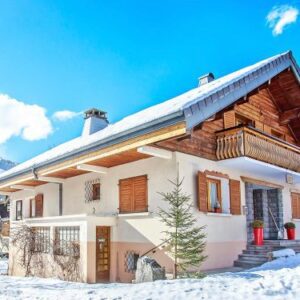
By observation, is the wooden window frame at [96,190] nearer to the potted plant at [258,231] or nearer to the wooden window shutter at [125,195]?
the wooden window shutter at [125,195]

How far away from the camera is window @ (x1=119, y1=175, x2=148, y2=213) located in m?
11.9

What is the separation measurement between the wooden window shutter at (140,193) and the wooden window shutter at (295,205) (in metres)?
7.86

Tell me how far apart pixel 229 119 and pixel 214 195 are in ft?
9.46

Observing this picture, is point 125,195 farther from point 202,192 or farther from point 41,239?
point 41,239

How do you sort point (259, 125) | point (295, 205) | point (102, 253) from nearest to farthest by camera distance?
point (102, 253), point (259, 125), point (295, 205)

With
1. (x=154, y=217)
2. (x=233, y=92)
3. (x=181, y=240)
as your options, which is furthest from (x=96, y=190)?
(x=233, y=92)

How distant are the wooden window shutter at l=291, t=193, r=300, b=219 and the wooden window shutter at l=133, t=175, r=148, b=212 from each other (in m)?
7.86

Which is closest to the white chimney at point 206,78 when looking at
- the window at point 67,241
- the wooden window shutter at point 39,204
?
the window at point 67,241

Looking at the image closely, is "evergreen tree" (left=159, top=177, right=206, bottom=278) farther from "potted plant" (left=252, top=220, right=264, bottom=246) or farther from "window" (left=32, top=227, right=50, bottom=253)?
"window" (left=32, top=227, right=50, bottom=253)

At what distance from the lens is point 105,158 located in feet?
39.0

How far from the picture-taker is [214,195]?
12391 millimetres

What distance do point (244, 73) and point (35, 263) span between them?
9886mm

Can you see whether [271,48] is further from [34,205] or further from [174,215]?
[34,205]

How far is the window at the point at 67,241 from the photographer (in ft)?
40.1
